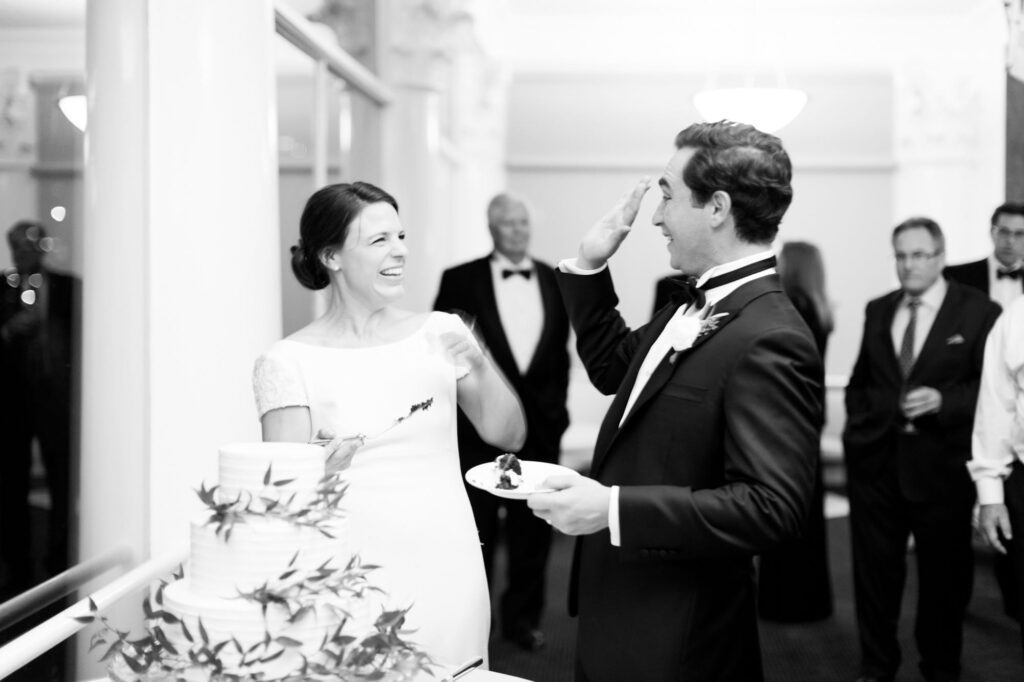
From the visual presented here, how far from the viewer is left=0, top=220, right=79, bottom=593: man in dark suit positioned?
2535mm

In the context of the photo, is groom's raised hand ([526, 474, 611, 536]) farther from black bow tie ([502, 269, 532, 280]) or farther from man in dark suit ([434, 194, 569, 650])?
black bow tie ([502, 269, 532, 280])

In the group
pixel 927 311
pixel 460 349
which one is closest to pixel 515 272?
pixel 927 311

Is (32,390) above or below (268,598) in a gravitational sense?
above

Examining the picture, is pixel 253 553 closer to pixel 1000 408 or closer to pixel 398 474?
pixel 398 474

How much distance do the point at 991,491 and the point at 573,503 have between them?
79.8 inches

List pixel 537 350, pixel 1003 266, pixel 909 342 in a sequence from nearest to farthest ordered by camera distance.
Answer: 1. pixel 909 342
2. pixel 537 350
3. pixel 1003 266

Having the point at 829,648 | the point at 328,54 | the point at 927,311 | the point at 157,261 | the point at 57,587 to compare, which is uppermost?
the point at 328,54

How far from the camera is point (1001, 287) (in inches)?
188

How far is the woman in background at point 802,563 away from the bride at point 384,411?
8.99 ft

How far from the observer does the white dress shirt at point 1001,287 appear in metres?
4.71

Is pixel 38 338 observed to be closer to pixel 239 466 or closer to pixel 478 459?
pixel 239 466

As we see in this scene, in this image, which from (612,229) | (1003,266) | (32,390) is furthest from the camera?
(1003,266)

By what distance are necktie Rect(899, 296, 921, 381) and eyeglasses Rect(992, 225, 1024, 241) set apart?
743 mm

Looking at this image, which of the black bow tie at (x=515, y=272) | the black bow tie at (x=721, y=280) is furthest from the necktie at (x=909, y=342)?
the black bow tie at (x=721, y=280)
